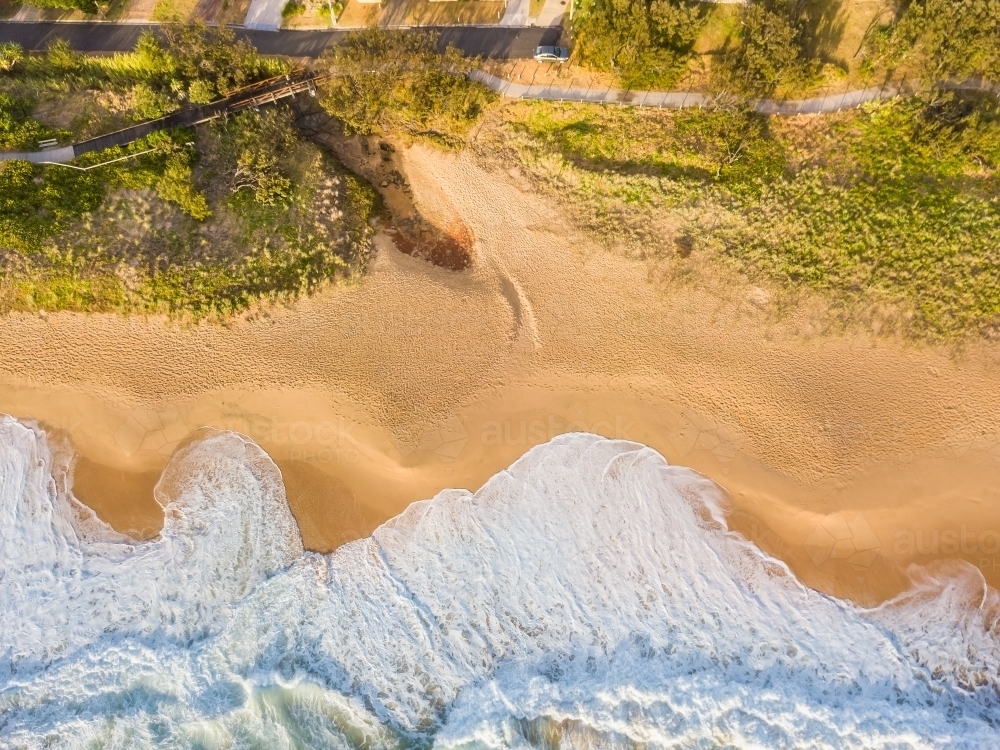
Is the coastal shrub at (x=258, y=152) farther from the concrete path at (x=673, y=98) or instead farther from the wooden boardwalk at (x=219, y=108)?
the concrete path at (x=673, y=98)

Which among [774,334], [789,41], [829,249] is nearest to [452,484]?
[774,334]

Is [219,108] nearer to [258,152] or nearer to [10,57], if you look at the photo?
[258,152]

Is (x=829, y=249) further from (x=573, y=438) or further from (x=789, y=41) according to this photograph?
(x=573, y=438)

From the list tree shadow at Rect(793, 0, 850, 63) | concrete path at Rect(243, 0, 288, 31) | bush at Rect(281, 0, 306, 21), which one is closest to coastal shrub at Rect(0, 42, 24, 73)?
concrete path at Rect(243, 0, 288, 31)

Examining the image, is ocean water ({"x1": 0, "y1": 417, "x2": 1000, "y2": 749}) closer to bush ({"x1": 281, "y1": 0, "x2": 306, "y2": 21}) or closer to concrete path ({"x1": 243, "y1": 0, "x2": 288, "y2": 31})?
concrete path ({"x1": 243, "y1": 0, "x2": 288, "y2": 31})

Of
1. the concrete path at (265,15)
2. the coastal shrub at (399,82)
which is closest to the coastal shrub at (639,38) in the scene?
the coastal shrub at (399,82)
